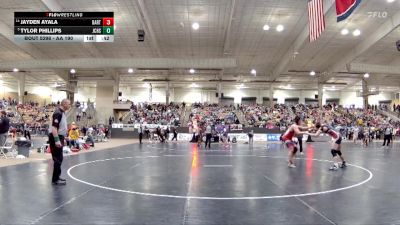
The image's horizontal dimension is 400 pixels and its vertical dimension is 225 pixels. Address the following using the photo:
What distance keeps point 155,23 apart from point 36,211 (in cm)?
2696

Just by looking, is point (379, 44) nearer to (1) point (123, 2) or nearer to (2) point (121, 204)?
(1) point (123, 2)

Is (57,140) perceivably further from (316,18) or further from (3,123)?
(316,18)

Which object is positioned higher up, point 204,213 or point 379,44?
point 379,44

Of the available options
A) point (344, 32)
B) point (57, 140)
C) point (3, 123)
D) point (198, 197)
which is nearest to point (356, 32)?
point (344, 32)

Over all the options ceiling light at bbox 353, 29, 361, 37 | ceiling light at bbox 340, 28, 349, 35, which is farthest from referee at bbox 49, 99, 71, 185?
ceiling light at bbox 353, 29, 361, 37

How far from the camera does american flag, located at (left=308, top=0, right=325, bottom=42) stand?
647 inches

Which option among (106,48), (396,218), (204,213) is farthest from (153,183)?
(106,48)

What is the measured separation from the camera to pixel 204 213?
551 cm

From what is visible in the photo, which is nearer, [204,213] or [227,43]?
[204,213]
